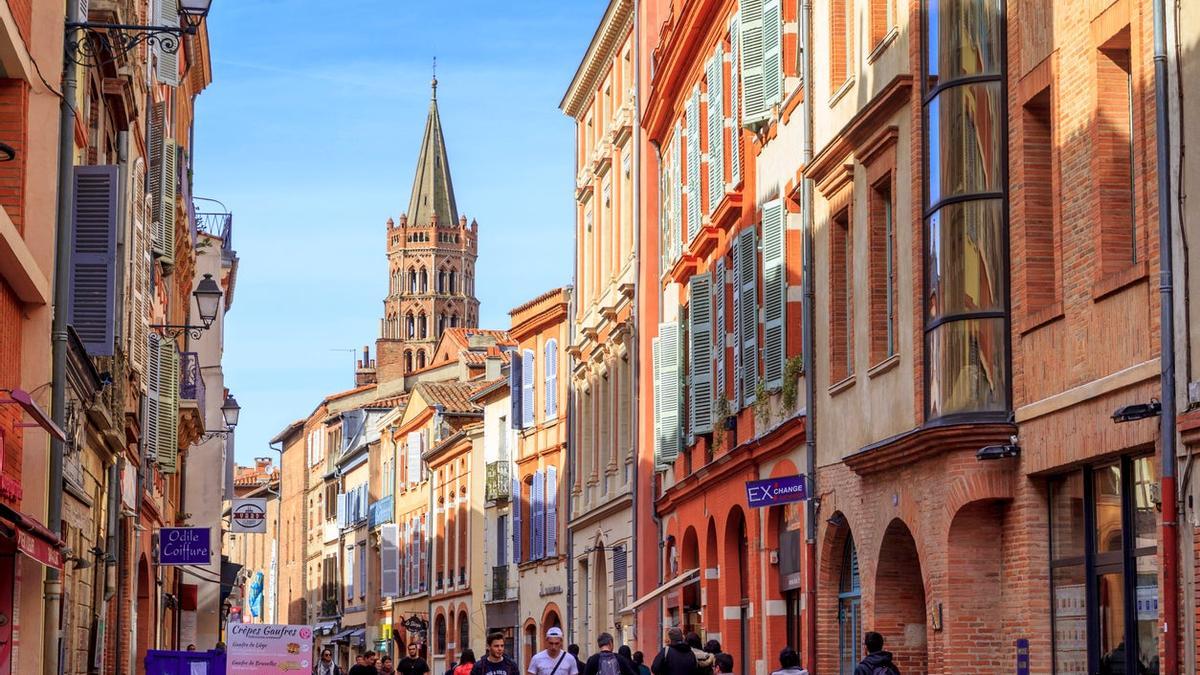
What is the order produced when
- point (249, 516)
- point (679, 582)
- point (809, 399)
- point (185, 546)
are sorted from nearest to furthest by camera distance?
point (809, 399), point (185, 546), point (679, 582), point (249, 516)

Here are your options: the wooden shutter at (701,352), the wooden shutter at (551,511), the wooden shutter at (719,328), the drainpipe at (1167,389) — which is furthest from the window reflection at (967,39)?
the wooden shutter at (551,511)

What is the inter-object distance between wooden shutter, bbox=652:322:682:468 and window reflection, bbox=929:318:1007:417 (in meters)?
14.2

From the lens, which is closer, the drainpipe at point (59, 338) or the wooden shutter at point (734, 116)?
the drainpipe at point (59, 338)

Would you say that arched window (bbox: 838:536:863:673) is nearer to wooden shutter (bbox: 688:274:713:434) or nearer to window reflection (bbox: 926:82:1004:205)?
window reflection (bbox: 926:82:1004:205)

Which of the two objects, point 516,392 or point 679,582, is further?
Result: point 516,392

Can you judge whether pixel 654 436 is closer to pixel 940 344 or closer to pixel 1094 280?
pixel 940 344

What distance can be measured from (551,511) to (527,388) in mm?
3854

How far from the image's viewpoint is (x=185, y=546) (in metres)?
28.5

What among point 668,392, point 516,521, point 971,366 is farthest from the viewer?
point 516,521

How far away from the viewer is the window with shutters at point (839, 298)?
2269 cm

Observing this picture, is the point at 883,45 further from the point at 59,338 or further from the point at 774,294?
the point at 59,338

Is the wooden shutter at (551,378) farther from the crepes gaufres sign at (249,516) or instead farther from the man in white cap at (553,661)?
the man in white cap at (553,661)

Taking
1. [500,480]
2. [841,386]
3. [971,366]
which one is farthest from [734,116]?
[500,480]

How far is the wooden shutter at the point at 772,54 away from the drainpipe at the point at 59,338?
1070 centimetres
